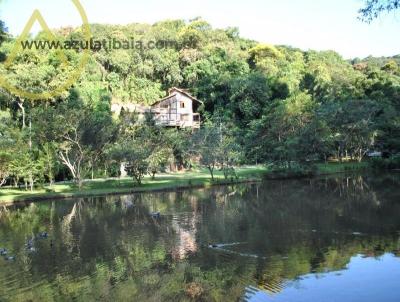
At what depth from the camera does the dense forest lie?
38.2 m

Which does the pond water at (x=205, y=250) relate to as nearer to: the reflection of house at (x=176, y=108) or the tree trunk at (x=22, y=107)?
the tree trunk at (x=22, y=107)

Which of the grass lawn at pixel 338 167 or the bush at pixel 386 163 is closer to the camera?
the grass lawn at pixel 338 167

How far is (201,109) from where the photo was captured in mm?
66062

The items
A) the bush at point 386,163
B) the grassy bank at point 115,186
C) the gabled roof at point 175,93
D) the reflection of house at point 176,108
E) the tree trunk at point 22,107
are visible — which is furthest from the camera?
the gabled roof at point 175,93

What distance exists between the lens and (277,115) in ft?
160

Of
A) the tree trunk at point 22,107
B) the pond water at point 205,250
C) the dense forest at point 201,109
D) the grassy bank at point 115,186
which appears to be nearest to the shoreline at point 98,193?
the grassy bank at point 115,186

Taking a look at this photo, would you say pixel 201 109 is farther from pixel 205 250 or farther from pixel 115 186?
pixel 205 250

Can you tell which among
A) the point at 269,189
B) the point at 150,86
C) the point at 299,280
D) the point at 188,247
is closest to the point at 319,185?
the point at 269,189

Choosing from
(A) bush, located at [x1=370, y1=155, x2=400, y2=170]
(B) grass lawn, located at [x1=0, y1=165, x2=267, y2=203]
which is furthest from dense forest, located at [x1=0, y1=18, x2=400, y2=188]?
(B) grass lawn, located at [x1=0, y1=165, x2=267, y2=203]

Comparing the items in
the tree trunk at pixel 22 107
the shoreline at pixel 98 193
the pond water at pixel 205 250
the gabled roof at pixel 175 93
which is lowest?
the pond water at pixel 205 250

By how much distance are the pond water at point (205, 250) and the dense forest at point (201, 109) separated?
706 cm

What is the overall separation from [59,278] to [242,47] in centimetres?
7641

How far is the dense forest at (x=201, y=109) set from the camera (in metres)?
38.2

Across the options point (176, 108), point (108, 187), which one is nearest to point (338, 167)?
point (176, 108)
